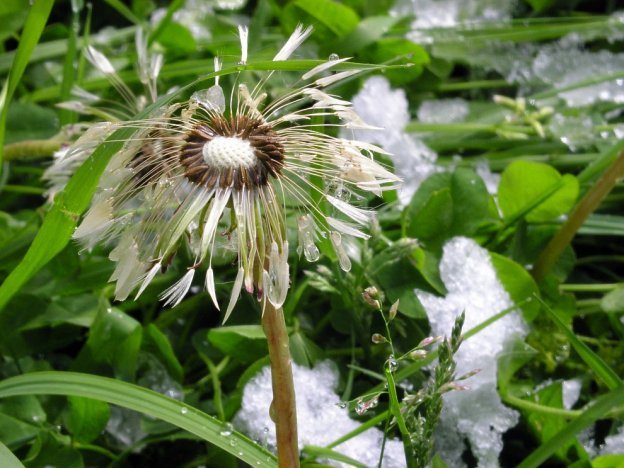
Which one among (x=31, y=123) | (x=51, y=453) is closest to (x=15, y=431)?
(x=51, y=453)

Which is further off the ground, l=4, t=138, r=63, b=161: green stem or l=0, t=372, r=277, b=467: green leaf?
l=4, t=138, r=63, b=161: green stem

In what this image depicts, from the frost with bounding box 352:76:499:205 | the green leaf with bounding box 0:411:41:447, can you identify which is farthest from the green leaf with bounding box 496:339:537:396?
the green leaf with bounding box 0:411:41:447

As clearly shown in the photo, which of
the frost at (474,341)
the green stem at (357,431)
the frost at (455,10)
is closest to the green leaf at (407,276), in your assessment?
the frost at (474,341)

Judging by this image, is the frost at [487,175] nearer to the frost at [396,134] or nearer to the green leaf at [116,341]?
the frost at [396,134]

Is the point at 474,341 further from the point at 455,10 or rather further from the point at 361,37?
the point at 455,10

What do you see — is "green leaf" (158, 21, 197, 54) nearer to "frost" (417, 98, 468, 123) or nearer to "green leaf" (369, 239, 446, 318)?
"frost" (417, 98, 468, 123)

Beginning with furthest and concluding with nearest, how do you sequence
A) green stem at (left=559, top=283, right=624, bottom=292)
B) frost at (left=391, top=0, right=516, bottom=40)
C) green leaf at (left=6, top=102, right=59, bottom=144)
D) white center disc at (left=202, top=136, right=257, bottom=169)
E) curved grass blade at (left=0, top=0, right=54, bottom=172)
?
frost at (left=391, top=0, right=516, bottom=40) < green leaf at (left=6, top=102, right=59, bottom=144) < green stem at (left=559, top=283, right=624, bottom=292) < curved grass blade at (left=0, top=0, right=54, bottom=172) < white center disc at (left=202, top=136, right=257, bottom=169)
